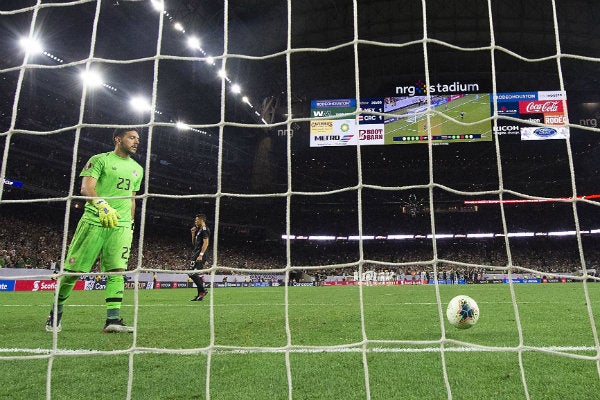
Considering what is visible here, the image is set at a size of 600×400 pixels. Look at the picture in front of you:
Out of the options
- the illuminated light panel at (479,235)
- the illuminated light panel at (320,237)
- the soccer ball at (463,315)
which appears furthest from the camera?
the illuminated light panel at (320,237)

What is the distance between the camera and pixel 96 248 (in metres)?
3.93

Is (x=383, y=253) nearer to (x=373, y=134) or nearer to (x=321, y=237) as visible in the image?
(x=321, y=237)

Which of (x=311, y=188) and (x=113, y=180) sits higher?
(x=311, y=188)

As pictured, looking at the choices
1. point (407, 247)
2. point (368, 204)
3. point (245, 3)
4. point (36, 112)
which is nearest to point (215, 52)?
point (245, 3)

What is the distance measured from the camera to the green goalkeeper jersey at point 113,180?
12.9 feet

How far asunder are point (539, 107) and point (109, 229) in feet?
56.5

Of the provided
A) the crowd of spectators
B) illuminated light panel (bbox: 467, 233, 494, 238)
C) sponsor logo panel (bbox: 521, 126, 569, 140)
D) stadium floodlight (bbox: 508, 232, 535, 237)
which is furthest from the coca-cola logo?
illuminated light panel (bbox: 467, 233, 494, 238)

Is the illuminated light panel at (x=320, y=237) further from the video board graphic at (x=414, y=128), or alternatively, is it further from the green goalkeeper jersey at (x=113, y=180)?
the green goalkeeper jersey at (x=113, y=180)

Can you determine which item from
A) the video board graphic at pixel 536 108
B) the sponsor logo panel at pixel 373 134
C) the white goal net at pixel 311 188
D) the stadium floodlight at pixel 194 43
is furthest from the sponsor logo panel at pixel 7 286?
the video board graphic at pixel 536 108

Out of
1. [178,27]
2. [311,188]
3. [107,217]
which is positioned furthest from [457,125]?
[107,217]

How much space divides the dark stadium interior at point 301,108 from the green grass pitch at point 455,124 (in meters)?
2.00

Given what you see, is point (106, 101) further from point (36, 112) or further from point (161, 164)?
point (161, 164)

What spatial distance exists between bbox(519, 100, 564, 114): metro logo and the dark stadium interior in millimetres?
1754

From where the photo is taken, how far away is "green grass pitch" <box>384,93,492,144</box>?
16422 millimetres
